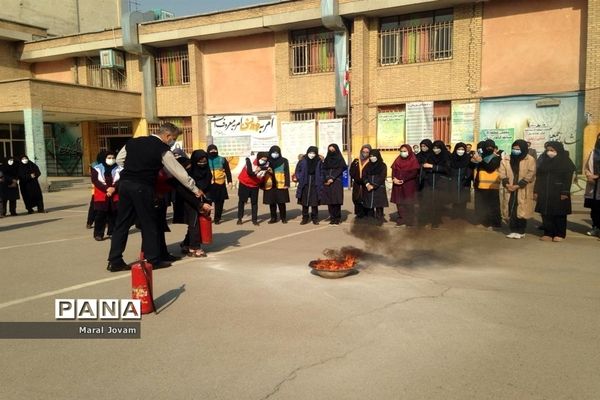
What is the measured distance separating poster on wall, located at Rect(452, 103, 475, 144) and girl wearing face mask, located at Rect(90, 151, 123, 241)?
1239 centimetres

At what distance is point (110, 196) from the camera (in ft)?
28.6

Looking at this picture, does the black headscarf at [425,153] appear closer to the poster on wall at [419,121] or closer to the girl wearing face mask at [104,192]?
the girl wearing face mask at [104,192]

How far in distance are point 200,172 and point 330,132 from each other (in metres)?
11.5

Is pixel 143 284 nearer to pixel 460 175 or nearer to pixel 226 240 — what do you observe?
pixel 226 240

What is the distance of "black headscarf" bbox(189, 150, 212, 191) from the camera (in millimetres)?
8940

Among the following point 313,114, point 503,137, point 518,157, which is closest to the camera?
point 518,157

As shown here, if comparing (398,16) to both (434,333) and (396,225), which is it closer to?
(396,225)

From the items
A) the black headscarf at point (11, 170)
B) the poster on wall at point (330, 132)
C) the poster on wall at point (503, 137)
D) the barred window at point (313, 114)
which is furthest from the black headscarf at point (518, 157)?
the black headscarf at point (11, 170)

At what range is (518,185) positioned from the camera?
8.46m

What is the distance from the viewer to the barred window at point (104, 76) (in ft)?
81.3

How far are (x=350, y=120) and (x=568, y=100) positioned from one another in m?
A: 7.57

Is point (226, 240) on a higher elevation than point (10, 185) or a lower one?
lower

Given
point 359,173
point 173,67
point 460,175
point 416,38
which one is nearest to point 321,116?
point 416,38

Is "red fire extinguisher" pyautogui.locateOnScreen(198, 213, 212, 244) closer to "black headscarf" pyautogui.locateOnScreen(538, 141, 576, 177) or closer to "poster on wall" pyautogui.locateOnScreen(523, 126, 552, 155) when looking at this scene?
"black headscarf" pyautogui.locateOnScreen(538, 141, 576, 177)
